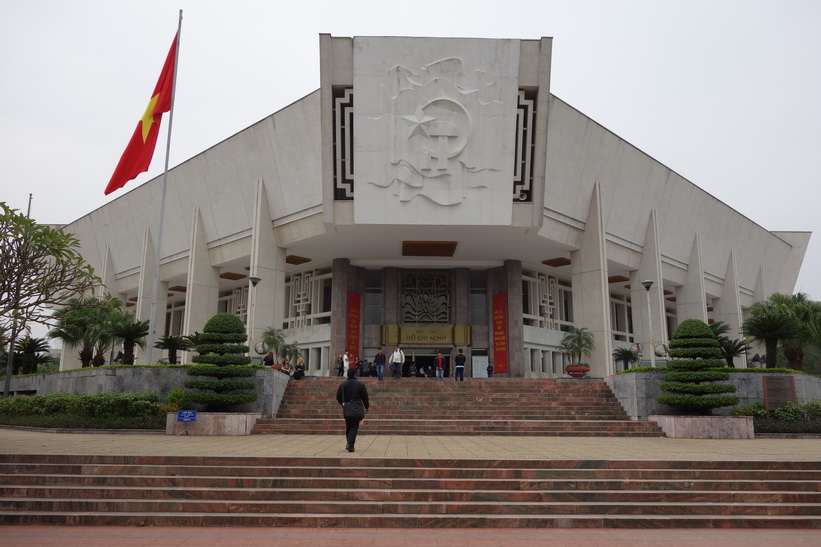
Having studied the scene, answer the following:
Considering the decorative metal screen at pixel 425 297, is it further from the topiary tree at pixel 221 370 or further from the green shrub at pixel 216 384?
the green shrub at pixel 216 384

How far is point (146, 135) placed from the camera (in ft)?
69.7

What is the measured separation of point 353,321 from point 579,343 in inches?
442

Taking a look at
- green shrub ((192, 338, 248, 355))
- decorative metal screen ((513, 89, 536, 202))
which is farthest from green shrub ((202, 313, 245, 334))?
decorative metal screen ((513, 89, 536, 202))

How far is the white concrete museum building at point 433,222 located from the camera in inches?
1025

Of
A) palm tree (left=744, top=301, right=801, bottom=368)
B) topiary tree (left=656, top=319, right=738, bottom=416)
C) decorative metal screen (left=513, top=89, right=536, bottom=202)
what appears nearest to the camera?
topiary tree (left=656, top=319, right=738, bottom=416)

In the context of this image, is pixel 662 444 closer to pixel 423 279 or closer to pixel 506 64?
pixel 506 64

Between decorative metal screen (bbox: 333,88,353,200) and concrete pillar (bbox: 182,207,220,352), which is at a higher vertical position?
decorative metal screen (bbox: 333,88,353,200)

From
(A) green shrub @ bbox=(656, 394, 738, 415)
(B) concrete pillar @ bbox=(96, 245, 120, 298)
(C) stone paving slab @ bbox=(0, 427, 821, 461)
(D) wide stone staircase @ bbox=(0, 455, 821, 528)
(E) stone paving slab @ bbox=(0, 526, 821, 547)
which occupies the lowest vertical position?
(E) stone paving slab @ bbox=(0, 526, 821, 547)

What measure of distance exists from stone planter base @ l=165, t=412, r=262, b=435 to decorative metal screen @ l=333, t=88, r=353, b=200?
12.5 metres

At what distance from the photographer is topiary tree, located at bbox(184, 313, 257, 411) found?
1720 centimetres

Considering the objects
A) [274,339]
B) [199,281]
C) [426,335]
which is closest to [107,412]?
[274,339]

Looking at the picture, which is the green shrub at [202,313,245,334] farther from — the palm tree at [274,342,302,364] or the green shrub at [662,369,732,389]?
the palm tree at [274,342,302,364]

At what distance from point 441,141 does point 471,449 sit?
1660 centimetres

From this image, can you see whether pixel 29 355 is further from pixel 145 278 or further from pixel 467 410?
pixel 467 410
